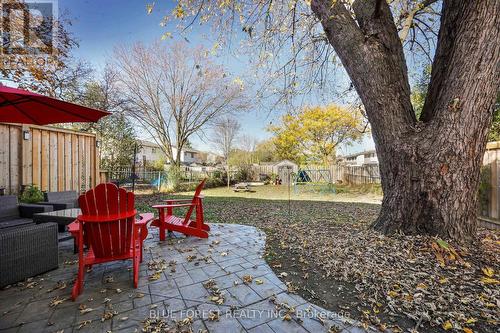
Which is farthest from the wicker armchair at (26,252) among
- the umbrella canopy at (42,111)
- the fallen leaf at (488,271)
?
the fallen leaf at (488,271)

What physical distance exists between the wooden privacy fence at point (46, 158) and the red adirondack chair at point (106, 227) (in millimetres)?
4301

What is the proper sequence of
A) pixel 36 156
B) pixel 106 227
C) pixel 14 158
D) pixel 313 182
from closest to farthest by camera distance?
1. pixel 106 227
2. pixel 14 158
3. pixel 36 156
4. pixel 313 182

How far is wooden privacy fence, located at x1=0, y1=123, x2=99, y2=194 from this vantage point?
5.14 m

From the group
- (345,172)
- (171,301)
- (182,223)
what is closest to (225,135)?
(345,172)

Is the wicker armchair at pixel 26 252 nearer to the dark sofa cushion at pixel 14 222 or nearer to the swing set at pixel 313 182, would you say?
the dark sofa cushion at pixel 14 222

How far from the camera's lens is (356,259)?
9.04ft

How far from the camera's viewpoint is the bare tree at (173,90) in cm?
1141

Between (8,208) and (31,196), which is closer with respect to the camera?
(8,208)

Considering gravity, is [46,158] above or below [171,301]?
above

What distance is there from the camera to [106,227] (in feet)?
7.61

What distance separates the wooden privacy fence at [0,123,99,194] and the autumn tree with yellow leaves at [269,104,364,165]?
12.0m

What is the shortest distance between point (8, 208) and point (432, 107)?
6.37 metres

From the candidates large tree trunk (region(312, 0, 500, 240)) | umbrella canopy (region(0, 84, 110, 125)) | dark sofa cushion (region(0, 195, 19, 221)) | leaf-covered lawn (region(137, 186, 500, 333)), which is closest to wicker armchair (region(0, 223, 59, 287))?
umbrella canopy (region(0, 84, 110, 125))

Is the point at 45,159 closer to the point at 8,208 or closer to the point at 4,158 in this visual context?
the point at 4,158
